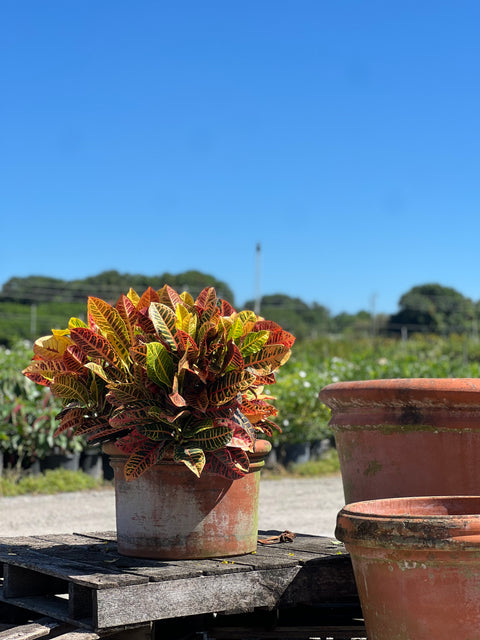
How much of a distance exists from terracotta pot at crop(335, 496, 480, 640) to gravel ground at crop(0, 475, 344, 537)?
3.17 meters

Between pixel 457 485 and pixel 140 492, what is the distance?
47.0 inches

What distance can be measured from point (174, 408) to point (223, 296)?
2682 cm

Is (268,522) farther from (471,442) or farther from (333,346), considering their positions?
(333,346)

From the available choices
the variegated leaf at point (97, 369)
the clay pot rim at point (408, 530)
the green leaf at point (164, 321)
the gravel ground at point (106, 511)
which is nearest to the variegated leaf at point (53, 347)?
the variegated leaf at point (97, 369)

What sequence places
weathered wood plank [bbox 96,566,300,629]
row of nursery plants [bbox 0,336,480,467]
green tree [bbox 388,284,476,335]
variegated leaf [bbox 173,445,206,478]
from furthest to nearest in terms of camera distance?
green tree [bbox 388,284,476,335], row of nursery plants [bbox 0,336,480,467], variegated leaf [bbox 173,445,206,478], weathered wood plank [bbox 96,566,300,629]

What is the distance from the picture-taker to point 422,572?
223cm

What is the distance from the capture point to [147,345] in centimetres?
261

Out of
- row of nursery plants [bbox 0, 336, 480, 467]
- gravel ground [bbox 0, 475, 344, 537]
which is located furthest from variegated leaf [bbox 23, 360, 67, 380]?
row of nursery plants [bbox 0, 336, 480, 467]

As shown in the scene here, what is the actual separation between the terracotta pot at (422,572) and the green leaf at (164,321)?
2.89ft

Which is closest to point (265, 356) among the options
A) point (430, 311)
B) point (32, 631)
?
point (32, 631)

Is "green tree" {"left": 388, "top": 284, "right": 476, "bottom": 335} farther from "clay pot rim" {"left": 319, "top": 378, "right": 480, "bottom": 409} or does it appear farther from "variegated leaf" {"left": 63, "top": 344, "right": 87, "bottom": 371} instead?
"variegated leaf" {"left": 63, "top": 344, "right": 87, "bottom": 371}

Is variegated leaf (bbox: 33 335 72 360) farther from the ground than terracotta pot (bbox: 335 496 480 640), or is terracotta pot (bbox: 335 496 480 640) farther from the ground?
variegated leaf (bbox: 33 335 72 360)

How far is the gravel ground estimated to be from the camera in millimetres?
5742

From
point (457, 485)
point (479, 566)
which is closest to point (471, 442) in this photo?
point (457, 485)
